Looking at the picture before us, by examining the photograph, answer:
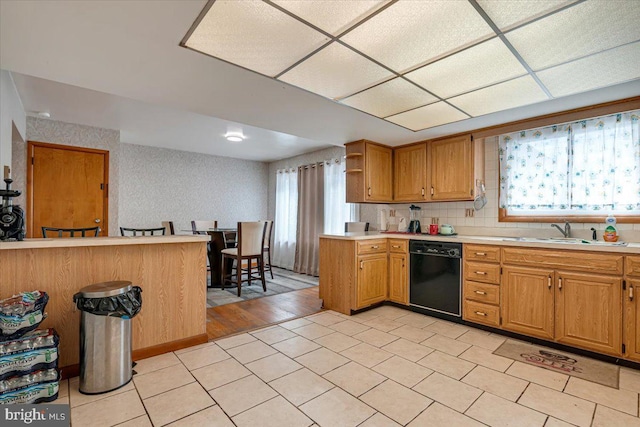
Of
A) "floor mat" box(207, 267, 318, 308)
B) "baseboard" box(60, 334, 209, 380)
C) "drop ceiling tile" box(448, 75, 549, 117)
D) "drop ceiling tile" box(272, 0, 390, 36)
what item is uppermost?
"drop ceiling tile" box(272, 0, 390, 36)

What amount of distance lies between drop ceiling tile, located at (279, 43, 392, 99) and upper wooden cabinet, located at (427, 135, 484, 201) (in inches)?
73.5

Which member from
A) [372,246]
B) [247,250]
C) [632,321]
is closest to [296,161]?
[247,250]

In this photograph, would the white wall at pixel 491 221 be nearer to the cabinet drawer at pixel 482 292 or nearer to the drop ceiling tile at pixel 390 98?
the cabinet drawer at pixel 482 292

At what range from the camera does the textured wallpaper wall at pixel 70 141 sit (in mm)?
4047

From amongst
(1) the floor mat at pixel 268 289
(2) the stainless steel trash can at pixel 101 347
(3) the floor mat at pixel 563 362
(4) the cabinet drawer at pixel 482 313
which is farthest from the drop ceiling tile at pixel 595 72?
(1) the floor mat at pixel 268 289

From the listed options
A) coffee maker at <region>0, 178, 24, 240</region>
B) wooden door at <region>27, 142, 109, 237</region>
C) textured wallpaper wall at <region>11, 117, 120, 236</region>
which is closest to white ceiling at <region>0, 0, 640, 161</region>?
textured wallpaper wall at <region>11, 117, 120, 236</region>

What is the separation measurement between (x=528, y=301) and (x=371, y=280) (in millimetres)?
1617

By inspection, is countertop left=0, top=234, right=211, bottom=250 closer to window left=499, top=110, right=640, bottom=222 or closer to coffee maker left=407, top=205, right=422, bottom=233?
coffee maker left=407, top=205, right=422, bottom=233

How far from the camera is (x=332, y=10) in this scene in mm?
1570

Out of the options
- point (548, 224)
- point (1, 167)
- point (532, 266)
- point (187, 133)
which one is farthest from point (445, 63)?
point (187, 133)

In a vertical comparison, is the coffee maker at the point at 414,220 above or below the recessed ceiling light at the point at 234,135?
below

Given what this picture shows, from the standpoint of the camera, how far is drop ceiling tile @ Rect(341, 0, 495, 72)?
1570mm

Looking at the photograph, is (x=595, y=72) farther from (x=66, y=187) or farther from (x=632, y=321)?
(x=66, y=187)

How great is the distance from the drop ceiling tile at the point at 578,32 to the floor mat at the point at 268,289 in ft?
13.4
